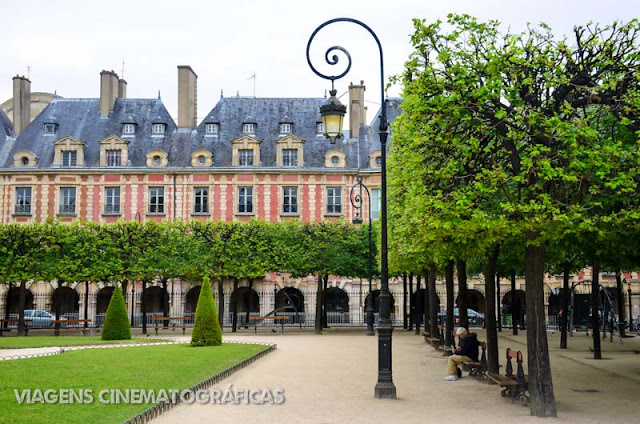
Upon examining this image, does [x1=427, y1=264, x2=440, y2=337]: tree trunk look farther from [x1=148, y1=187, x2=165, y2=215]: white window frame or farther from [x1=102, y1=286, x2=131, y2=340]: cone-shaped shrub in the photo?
[x1=148, y1=187, x2=165, y2=215]: white window frame

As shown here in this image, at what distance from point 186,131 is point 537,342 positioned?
33424 millimetres

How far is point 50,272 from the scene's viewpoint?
99.3 ft

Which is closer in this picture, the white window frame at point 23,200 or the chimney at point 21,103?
the white window frame at point 23,200

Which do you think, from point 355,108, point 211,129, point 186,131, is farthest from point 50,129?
point 355,108

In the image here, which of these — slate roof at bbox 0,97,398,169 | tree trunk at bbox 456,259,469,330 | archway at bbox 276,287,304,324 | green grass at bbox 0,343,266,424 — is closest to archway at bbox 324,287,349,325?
archway at bbox 276,287,304,324

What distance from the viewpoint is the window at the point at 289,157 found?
4009 centimetres

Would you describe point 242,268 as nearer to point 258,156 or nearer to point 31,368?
point 258,156

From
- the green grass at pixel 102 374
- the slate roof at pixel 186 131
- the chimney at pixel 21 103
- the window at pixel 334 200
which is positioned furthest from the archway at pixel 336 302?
the green grass at pixel 102 374

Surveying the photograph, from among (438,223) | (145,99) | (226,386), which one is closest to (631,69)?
(438,223)

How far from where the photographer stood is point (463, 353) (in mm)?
14289

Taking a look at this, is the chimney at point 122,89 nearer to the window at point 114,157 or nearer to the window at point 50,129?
the window at point 50,129

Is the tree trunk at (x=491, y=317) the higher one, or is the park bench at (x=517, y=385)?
the tree trunk at (x=491, y=317)

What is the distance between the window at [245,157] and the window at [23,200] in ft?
36.8

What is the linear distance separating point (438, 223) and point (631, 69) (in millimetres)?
3454
